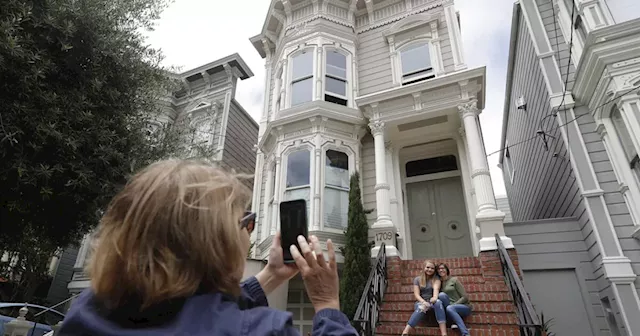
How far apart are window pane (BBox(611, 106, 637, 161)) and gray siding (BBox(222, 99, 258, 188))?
32.3ft

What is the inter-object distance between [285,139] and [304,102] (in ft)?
3.76

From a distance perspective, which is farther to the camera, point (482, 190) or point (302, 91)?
point (302, 91)

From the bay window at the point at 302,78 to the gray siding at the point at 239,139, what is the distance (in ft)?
12.0

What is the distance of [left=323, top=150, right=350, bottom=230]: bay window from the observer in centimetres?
769

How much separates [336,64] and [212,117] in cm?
547

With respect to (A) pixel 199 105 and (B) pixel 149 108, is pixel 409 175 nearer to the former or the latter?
(B) pixel 149 108

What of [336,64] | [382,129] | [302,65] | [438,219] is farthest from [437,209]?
[302,65]

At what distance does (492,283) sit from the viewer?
17.4ft

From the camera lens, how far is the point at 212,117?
41.4ft

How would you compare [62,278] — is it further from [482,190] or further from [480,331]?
[482,190]

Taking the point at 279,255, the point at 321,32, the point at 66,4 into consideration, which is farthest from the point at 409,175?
the point at 279,255

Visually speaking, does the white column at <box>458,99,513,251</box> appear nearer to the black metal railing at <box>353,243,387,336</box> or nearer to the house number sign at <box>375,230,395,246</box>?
the house number sign at <box>375,230,395,246</box>

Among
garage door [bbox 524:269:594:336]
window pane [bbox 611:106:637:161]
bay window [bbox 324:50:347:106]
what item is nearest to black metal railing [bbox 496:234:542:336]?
garage door [bbox 524:269:594:336]

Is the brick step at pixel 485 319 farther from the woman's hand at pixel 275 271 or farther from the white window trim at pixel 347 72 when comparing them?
the white window trim at pixel 347 72
